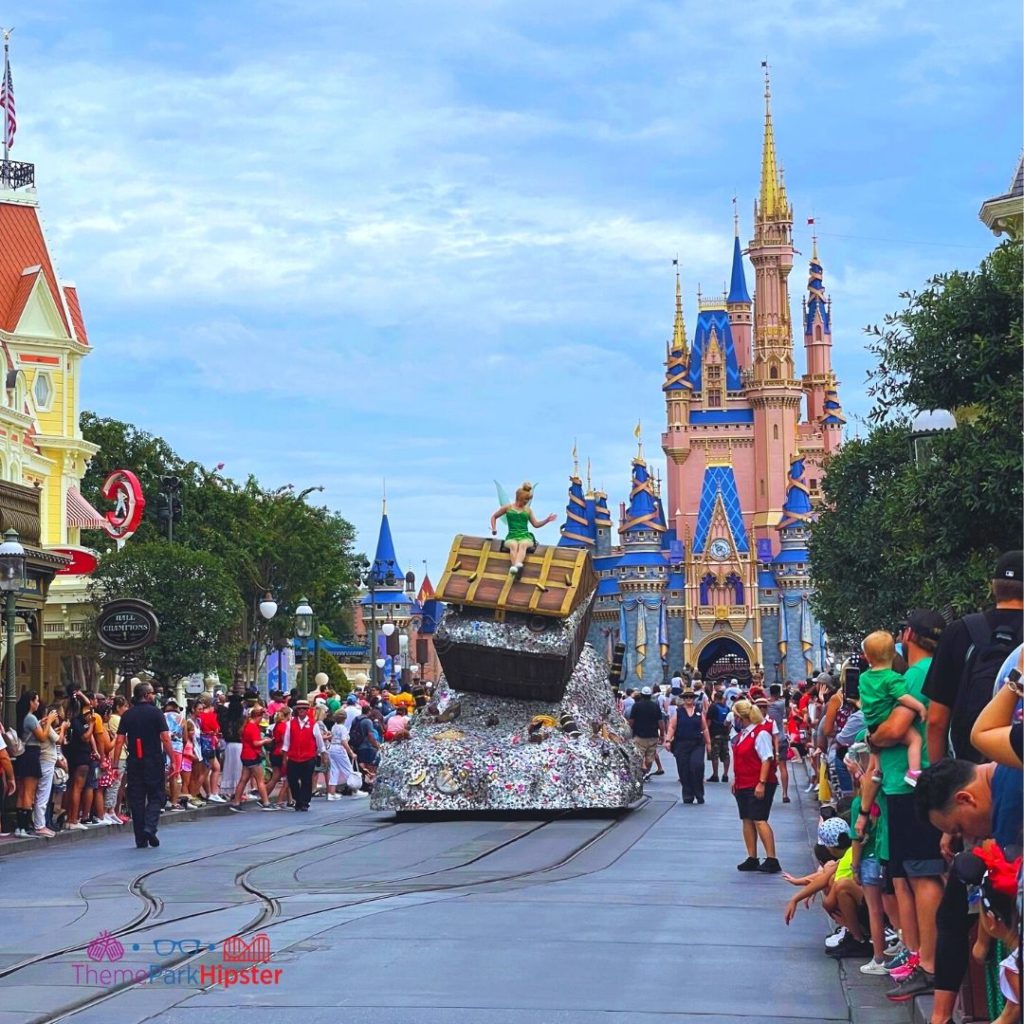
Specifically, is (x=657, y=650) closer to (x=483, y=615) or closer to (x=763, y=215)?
(x=763, y=215)

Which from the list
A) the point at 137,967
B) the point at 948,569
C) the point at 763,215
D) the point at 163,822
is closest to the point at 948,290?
the point at 948,569

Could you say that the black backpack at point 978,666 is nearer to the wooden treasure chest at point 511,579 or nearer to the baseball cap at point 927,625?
the baseball cap at point 927,625

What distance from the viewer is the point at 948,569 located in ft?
77.5

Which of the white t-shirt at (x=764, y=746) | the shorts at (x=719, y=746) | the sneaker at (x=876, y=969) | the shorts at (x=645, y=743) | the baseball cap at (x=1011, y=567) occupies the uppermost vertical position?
the baseball cap at (x=1011, y=567)

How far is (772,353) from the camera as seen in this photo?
4601 inches

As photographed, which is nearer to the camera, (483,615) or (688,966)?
(688,966)

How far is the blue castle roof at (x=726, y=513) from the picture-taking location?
11312cm

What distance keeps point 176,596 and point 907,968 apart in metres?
42.8

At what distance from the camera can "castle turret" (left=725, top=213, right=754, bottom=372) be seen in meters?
121

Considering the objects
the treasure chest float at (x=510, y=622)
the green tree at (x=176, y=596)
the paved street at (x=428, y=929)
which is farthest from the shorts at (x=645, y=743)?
the green tree at (x=176, y=596)

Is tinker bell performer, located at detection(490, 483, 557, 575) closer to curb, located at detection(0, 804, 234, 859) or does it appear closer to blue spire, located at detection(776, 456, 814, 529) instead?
curb, located at detection(0, 804, 234, 859)

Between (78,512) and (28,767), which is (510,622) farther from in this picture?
(78,512)

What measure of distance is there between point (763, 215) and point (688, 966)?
372 ft

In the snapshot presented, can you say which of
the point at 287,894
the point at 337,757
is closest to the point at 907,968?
the point at 287,894
